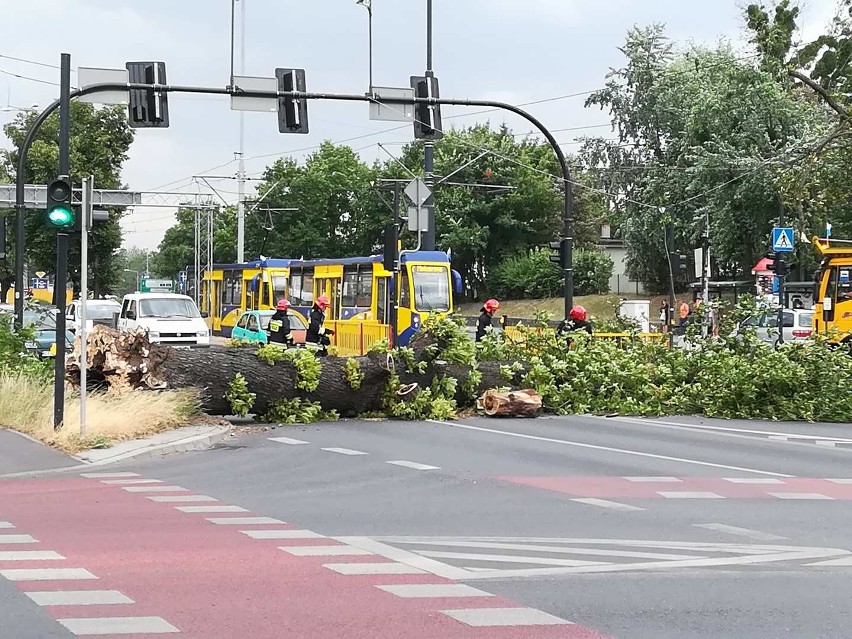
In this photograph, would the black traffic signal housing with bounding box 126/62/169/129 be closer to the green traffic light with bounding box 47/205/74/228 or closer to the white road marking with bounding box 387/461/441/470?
the green traffic light with bounding box 47/205/74/228

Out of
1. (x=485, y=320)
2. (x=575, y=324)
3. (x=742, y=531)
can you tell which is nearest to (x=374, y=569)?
(x=742, y=531)

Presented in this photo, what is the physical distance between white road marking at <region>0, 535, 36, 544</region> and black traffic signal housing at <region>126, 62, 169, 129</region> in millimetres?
14968

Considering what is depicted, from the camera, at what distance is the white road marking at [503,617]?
6.69m

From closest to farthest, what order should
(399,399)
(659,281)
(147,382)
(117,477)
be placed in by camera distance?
1. (117,477)
2. (147,382)
3. (399,399)
4. (659,281)

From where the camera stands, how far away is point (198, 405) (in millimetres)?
18094

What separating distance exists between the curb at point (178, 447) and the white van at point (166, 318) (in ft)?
56.9

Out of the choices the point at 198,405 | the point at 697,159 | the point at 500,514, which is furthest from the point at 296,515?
the point at 697,159

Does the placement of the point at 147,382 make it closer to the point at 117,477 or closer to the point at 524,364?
the point at 117,477

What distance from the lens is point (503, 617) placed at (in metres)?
6.83

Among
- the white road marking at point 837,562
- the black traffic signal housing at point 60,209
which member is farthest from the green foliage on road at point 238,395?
the white road marking at point 837,562

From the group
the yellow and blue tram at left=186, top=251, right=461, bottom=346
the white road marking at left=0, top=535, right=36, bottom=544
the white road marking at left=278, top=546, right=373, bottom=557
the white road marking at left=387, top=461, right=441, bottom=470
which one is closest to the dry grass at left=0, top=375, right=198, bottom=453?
the white road marking at left=387, top=461, right=441, bottom=470

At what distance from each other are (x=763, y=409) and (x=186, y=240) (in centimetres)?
11320

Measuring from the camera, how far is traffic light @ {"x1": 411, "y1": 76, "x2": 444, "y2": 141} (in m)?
24.7

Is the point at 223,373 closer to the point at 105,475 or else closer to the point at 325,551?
the point at 105,475
